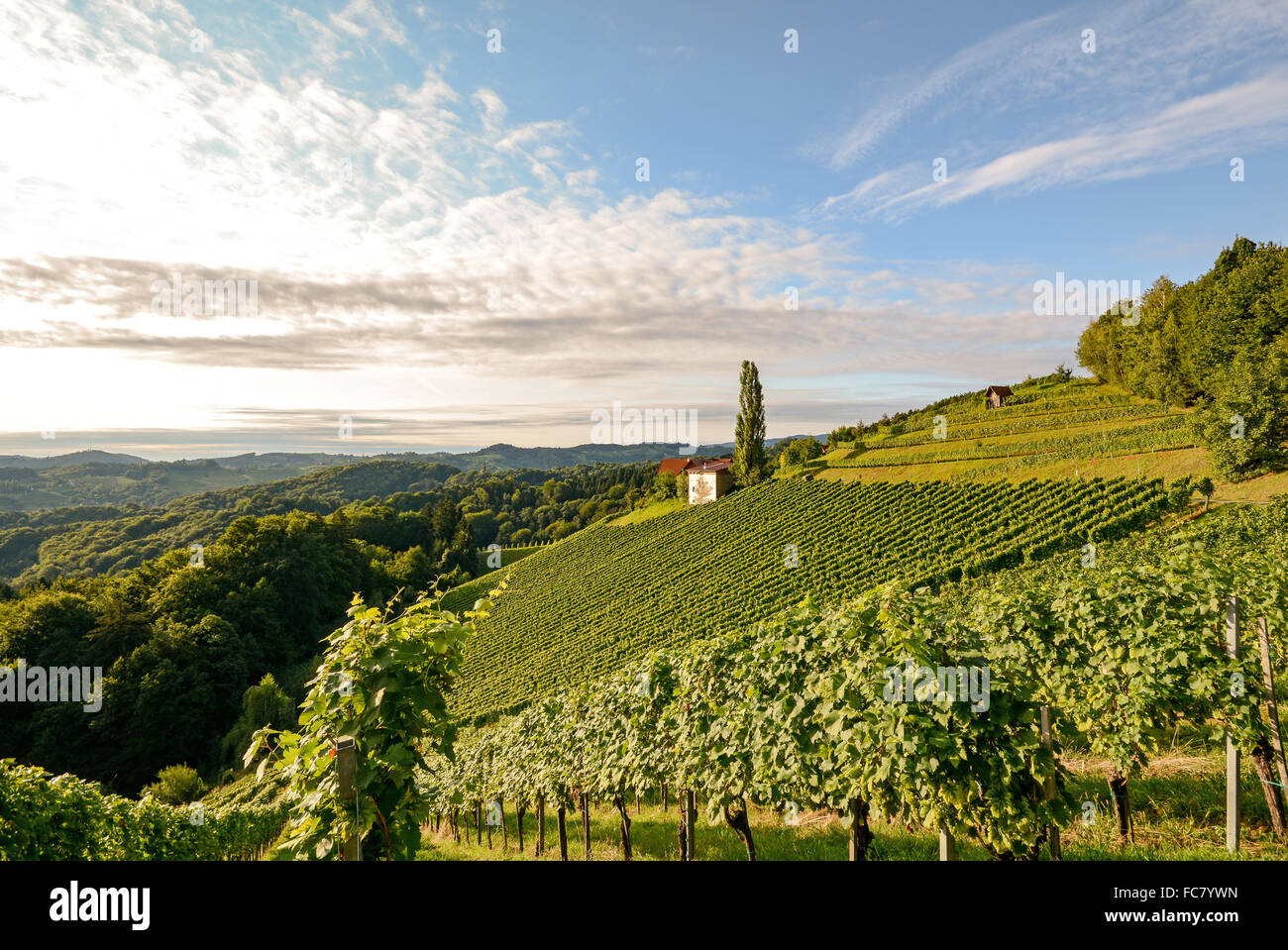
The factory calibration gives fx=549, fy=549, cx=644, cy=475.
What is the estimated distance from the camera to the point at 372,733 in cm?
413

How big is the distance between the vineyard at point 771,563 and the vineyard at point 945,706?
17840mm

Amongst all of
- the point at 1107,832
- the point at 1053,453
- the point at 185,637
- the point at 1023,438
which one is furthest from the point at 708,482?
the point at 1107,832

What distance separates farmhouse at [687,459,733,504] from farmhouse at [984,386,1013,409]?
138 feet

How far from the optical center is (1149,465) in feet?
113

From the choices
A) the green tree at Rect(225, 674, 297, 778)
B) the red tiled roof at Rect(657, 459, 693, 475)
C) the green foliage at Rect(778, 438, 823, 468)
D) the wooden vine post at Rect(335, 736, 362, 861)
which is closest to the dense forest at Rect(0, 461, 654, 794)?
the green tree at Rect(225, 674, 297, 778)

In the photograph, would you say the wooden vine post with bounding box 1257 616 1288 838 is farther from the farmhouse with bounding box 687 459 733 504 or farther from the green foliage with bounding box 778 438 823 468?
the farmhouse with bounding box 687 459 733 504

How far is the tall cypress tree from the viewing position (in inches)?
2758

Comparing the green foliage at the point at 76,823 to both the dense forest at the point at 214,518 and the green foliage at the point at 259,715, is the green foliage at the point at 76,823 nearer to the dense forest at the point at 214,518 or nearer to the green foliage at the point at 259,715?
the green foliage at the point at 259,715

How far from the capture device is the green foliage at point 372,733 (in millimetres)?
3971

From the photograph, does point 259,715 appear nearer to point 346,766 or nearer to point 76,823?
point 76,823

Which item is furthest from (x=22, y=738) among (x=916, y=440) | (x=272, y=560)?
(x=916, y=440)

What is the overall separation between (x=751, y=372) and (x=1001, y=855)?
222ft

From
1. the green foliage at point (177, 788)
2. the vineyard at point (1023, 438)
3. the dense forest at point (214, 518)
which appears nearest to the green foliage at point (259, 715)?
the green foliage at point (177, 788)

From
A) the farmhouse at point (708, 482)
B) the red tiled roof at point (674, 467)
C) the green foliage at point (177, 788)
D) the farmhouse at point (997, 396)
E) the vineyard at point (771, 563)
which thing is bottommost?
the green foliage at point (177, 788)
